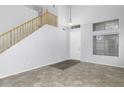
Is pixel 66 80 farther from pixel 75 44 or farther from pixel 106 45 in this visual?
pixel 75 44

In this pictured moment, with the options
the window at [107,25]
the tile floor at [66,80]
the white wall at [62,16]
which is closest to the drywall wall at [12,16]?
the white wall at [62,16]

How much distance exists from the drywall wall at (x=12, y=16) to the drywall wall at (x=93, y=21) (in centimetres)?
338

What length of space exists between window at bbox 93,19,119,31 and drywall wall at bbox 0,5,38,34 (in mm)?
4431

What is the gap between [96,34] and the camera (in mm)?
5516

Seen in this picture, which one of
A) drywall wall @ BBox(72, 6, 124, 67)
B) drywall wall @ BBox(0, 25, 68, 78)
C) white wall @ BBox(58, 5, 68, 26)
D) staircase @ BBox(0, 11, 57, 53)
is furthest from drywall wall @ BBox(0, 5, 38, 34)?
drywall wall @ BBox(72, 6, 124, 67)

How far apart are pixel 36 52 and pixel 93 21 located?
3.97 metres

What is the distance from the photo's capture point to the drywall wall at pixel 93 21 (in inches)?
180

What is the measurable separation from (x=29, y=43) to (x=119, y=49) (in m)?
4.64

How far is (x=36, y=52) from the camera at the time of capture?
4.58 m

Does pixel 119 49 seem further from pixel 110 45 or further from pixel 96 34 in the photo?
pixel 96 34

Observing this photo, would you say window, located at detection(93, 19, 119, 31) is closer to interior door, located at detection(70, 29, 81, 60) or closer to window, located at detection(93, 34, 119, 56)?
window, located at detection(93, 34, 119, 56)

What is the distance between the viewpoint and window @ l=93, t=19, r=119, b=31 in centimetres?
483

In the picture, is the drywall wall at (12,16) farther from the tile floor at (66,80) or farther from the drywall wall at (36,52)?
the tile floor at (66,80)

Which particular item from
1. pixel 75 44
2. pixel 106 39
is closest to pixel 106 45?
pixel 106 39
